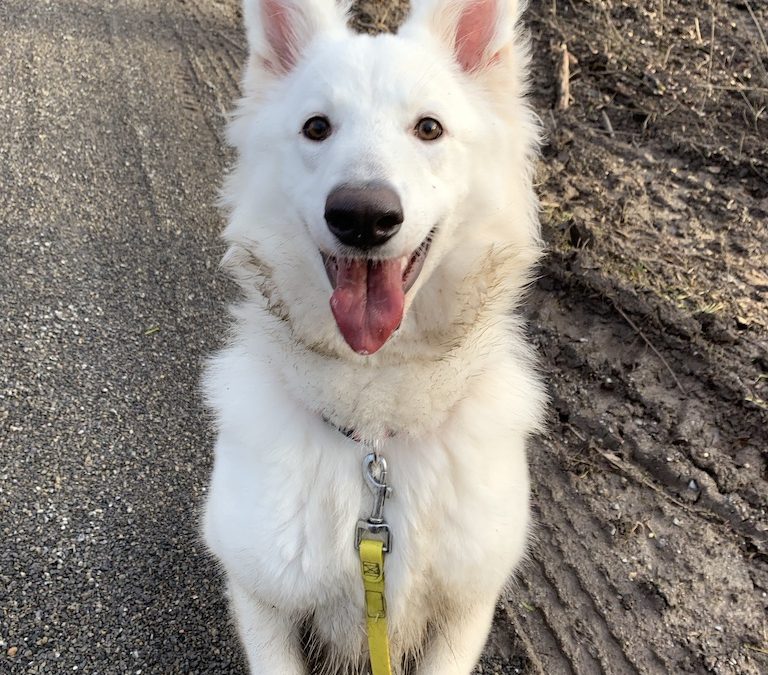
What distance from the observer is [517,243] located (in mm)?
2234

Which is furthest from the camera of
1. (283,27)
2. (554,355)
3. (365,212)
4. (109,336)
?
(109,336)

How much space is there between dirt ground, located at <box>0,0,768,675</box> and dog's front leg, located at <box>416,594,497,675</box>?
1.45 feet

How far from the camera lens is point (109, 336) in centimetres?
392

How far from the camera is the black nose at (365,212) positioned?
1.81 metres

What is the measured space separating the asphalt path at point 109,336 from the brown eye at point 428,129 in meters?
2.04

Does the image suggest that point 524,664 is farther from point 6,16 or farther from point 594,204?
point 6,16

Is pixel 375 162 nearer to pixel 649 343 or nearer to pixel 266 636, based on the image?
pixel 266 636

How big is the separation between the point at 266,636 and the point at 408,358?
1075 mm

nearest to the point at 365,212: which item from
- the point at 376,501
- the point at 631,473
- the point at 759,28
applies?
the point at 376,501

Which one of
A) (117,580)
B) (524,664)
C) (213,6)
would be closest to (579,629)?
(524,664)

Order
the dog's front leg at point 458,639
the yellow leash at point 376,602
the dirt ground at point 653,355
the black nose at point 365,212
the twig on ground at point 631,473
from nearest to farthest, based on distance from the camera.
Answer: the black nose at point 365,212 → the yellow leash at point 376,602 → the dog's front leg at point 458,639 → the dirt ground at point 653,355 → the twig on ground at point 631,473

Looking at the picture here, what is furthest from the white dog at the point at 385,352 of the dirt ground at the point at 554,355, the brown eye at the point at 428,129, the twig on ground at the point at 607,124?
the twig on ground at the point at 607,124

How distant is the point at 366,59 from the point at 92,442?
92.8 inches

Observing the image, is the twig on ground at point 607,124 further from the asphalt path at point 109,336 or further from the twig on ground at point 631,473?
the asphalt path at point 109,336
